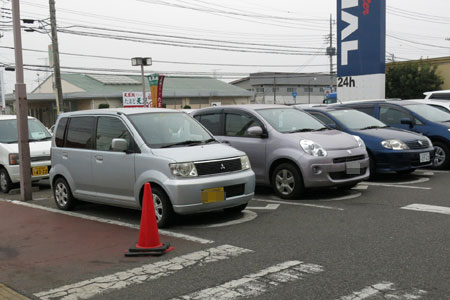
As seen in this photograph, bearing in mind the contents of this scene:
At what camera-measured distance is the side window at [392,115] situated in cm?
1155

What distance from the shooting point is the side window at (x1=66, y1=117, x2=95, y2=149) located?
307 inches

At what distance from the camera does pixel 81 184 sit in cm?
785

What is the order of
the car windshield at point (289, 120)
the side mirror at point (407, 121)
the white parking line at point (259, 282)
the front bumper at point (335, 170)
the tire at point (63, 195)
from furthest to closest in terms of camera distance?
the side mirror at point (407, 121)
the car windshield at point (289, 120)
the tire at point (63, 195)
the front bumper at point (335, 170)
the white parking line at point (259, 282)

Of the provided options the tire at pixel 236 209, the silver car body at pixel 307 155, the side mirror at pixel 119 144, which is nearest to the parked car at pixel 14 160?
the silver car body at pixel 307 155

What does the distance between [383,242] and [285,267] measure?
140cm

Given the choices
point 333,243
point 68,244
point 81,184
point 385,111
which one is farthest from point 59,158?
point 385,111

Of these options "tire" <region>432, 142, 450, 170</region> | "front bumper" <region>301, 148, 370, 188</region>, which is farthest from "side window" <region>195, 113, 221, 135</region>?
"tire" <region>432, 142, 450, 170</region>

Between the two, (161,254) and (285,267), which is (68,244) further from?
(285,267)

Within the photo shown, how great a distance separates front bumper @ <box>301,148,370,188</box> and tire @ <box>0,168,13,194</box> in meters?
6.82

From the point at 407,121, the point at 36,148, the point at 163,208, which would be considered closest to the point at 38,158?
the point at 36,148

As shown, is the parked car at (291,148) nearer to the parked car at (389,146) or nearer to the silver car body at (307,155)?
the silver car body at (307,155)

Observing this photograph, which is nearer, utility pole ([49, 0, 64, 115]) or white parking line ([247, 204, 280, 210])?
white parking line ([247, 204, 280, 210])

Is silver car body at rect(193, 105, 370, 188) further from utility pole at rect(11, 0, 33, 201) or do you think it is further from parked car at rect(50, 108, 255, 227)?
utility pole at rect(11, 0, 33, 201)

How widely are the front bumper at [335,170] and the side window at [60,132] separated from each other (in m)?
4.06
